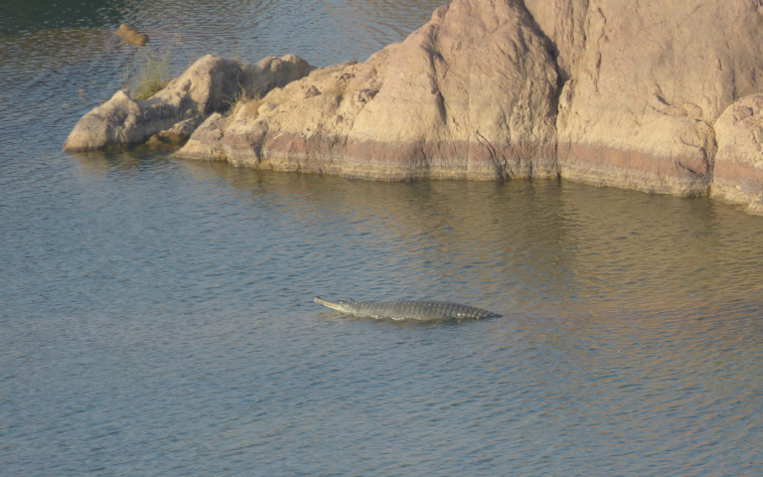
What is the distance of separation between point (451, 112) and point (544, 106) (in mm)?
2346

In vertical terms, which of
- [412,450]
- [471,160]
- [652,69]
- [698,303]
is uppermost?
[652,69]

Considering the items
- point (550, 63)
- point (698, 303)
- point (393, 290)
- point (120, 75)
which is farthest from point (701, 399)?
point (120, 75)

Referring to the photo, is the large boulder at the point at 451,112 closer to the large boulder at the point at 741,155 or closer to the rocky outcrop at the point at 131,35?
the large boulder at the point at 741,155

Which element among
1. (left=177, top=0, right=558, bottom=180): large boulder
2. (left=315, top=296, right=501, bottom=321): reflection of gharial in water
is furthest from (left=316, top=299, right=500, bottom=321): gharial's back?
(left=177, top=0, right=558, bottom=180): large boulder

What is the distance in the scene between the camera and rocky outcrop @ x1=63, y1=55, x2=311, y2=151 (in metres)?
32.1

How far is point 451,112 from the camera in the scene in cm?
2786

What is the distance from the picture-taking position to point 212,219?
26125 mm

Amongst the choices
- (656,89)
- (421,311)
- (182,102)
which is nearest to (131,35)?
(182,102)

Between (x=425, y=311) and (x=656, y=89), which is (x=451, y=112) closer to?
(x=656, y=89)

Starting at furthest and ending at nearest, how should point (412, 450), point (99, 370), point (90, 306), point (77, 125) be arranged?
point (77, 125) → point (90, 306) → point (99, 370) → point (412, 450)

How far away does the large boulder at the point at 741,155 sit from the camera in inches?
961

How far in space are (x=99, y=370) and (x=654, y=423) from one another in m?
9.17

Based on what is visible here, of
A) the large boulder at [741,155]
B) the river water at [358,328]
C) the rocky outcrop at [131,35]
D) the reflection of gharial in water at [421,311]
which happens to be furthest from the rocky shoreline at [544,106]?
the rocky outcrop at [131,35]

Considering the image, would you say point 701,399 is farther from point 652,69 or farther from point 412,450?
point 652,69
